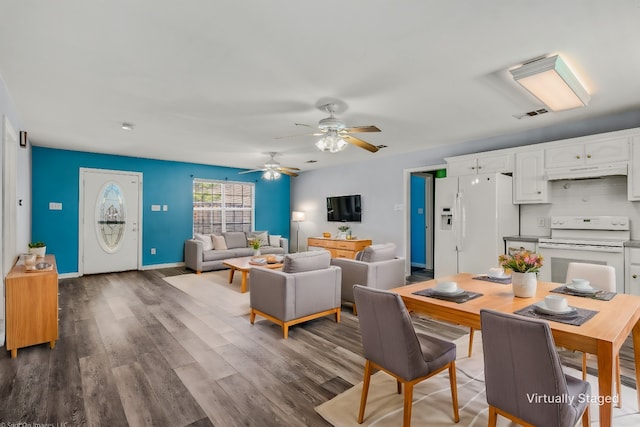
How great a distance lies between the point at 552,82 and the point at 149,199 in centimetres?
711

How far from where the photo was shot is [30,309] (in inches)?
114

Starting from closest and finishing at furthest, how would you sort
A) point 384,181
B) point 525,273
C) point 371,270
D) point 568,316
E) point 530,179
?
point 568,316
point 525,273
point 371,270
point 530,179
point 384,181

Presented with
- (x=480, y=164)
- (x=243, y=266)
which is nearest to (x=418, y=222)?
(x=480, y=164)

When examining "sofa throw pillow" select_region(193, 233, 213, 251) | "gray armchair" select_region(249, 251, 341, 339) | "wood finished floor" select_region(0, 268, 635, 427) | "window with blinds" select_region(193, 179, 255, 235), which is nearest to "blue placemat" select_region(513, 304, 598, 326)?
"wood finished floor" select_region(0, 268, 635, 427)

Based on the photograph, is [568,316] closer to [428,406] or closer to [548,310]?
[548,310]

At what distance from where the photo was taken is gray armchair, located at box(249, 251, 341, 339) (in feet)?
10.8

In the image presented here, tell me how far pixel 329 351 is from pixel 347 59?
252 centimetres

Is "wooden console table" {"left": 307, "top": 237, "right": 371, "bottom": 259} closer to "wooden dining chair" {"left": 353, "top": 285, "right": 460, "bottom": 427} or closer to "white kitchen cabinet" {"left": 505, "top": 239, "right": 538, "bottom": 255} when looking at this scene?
"white kitchen cabinet" {"left": 505, "top": 239, "right": 538, "bottom": 255}

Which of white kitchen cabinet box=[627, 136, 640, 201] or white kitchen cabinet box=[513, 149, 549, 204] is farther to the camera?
white kitchen cabinet box=[513, 149, 549, 204]

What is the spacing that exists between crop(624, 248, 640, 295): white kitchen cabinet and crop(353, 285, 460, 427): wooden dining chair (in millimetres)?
2897

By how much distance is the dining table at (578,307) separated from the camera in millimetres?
1369

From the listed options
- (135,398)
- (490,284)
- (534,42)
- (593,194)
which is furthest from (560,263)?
(135,398)

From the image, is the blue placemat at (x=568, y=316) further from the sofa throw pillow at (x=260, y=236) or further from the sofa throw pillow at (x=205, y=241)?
the sofa throw pillow at (x=260, y=236)

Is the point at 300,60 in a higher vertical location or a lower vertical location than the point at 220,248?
higher
